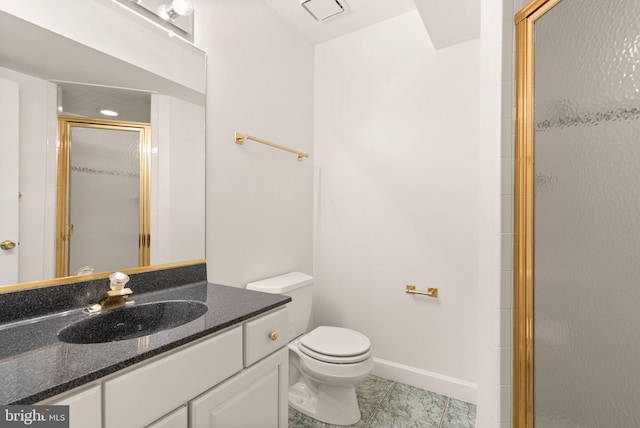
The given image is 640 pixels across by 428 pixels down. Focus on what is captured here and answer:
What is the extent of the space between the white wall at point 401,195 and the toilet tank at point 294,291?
1.44 ft

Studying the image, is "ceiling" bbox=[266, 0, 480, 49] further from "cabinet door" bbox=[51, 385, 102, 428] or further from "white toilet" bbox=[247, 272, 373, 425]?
"cabinet door" bbox=[51, 385, 102, 428]

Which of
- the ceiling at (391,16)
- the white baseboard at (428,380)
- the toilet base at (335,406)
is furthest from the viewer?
the white baseboard at (428,380)

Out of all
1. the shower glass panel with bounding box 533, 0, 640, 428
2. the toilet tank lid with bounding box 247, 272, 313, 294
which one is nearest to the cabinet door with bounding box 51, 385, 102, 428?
the toilet tank lid with bounding box 247, 272, 313, 294

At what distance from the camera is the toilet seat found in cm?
158

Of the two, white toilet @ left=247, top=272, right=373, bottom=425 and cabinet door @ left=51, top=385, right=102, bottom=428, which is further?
white toilet @ left=247, top=272, right=373, bottom=425

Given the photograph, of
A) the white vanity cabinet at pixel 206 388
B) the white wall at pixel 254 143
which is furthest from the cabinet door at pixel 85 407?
the white wall at pixel 254 143

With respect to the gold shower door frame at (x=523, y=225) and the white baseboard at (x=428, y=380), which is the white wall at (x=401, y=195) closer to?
the white baseboard at (x=428, y=380)

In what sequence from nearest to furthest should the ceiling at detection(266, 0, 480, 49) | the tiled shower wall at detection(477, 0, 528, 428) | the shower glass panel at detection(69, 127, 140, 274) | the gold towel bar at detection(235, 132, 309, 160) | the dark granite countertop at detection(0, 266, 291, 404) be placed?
the dark granite countertop at detection(0, 266, 291, 404) → the tiled shower wall at detection(477, 0, 528, 428) → the shower glass panel at detection(69, 127, 140, 274) → the ceiling at detection(266, 0, 480, 49) → the gold towel bar at detection(235, 132, 309, 160)

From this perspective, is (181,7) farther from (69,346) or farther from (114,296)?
(69,346)

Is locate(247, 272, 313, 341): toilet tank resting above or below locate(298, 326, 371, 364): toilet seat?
above

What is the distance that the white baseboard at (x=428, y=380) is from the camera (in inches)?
73.9

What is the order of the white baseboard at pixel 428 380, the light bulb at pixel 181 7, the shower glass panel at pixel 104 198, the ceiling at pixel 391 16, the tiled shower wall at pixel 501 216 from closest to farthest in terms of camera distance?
the tiled shower wall at pixel 501 216, the shower glass panel at pixel 104 198, the light bulb at pixel 181 7, the ceiling at pixel 391 16, the white baseboard at pixel 428 380

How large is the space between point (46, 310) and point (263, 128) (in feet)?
4.59

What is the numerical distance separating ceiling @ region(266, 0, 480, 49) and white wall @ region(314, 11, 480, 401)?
72 millimetres
